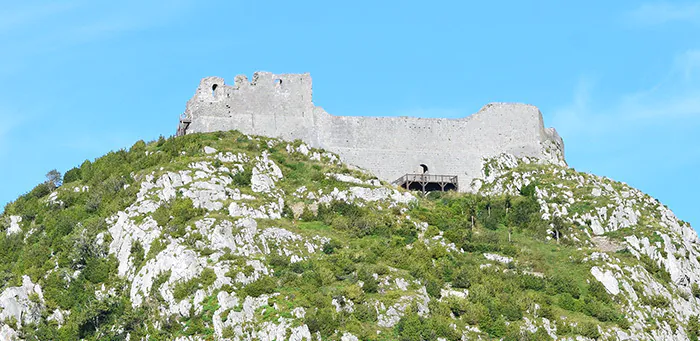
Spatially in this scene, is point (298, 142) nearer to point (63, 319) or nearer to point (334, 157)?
point (334, 157)

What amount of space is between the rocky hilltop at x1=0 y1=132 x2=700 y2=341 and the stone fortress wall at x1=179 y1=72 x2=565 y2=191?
251cm

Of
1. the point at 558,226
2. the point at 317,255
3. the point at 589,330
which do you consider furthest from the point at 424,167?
the point at 589,330

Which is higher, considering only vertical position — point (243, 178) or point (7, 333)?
point (243, 178)

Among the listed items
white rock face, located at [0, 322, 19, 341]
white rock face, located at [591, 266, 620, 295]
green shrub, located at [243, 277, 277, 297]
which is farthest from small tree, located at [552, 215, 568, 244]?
white rock face, located at [0, 322, 19, 341]

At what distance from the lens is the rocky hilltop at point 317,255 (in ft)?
184

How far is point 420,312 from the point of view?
56719mm

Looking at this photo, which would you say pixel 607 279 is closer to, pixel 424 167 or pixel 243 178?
pixel 424 167

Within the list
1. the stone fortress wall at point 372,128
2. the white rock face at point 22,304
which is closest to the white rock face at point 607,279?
the stone fortress wall at point 372,128

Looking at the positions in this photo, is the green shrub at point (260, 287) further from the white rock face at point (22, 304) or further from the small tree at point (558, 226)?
the small tree at point (558, 226)

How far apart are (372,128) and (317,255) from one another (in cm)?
1768

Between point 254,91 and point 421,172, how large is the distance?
12.3 meters

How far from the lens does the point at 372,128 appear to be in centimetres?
7731

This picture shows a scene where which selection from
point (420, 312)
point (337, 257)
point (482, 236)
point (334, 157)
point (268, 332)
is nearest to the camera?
point (268, 332)

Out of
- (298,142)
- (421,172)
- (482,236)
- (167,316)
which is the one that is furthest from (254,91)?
(167,316)
